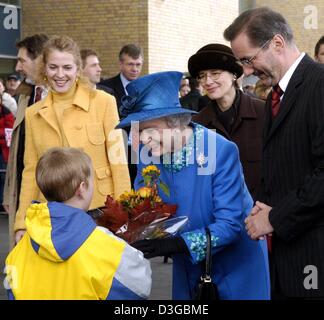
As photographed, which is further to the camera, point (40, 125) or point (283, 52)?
point (40, 125)

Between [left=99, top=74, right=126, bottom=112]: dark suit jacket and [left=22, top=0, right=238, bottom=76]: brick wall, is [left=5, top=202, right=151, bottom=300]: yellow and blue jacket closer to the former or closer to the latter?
[left=99, top=74, right=126, bottom=112]: dark suit jacket

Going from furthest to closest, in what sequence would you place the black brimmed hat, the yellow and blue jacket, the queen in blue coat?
the black brimmed hat, the queen in blue coat, the yellow and blue jacket

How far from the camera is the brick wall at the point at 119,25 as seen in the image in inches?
666

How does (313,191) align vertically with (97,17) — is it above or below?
below

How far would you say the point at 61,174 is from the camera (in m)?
3.32

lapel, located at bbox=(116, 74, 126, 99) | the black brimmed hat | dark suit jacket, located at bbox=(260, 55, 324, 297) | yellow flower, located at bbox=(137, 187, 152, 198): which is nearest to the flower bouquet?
yellow flower, located at bbox=(137, 187, 152, 198)

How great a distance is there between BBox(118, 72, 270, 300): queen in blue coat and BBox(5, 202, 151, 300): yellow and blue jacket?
31 centimetres

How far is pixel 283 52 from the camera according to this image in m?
3.44

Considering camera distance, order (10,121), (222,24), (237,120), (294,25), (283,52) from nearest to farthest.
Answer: (283,52) < (237,120) < (10,121) < (222,24) < (294,25)

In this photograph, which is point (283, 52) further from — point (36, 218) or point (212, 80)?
point (212, 80)

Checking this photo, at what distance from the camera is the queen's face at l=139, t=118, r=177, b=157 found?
141 inches

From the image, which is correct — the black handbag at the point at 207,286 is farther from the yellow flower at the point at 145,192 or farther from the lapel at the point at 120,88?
the lapel at the point at 120,88
